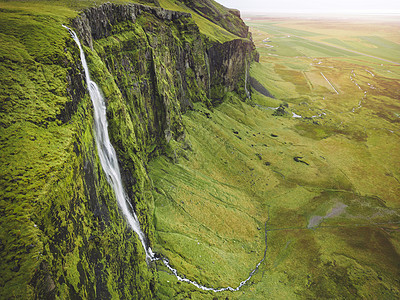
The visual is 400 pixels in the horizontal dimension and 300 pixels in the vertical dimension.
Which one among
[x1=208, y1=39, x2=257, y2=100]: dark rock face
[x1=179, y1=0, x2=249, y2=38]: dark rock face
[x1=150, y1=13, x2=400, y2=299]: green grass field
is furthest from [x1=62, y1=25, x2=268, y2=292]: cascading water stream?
[x1=179, y1=0, x2=249, y2=38]: dark rock face

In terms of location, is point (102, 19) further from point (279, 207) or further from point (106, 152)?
point (279, 207)

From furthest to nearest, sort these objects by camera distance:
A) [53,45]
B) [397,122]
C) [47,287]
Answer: [397,122]
[53,45]
[47,287]

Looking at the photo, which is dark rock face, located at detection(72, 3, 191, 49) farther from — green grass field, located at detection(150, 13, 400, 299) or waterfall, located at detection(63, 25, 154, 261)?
green grass field, located at detection(150, 13, 400, 299)

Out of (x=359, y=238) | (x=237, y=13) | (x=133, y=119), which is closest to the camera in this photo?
(x=133, y=119)

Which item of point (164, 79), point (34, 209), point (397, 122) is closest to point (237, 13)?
point (397, 122)

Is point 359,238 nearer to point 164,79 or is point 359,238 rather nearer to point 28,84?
point 164,79

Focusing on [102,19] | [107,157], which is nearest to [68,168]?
[107,157]

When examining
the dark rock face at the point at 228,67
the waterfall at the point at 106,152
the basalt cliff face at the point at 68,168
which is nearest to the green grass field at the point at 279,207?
the dark rock face at the point at 228,67
